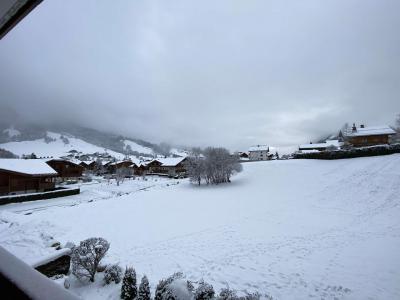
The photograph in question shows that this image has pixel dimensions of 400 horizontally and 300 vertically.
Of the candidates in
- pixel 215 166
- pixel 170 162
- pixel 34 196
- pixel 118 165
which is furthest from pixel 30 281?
pixel 118 165

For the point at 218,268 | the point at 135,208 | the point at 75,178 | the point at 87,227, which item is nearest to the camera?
the point at 218,268

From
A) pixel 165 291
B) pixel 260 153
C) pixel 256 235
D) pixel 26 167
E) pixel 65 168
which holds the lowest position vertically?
pixel 256 235

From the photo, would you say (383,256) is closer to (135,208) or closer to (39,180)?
(135,208)

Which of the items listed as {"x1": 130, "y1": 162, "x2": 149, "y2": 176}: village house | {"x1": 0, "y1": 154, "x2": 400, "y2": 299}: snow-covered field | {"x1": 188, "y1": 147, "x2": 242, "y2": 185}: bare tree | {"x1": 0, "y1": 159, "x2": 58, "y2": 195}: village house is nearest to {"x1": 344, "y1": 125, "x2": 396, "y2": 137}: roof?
{"x1": 0, "y1": 154, "x2": 400, "y2": 299}: snow-covered field

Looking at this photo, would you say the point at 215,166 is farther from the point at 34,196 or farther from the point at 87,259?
the point at 87,259

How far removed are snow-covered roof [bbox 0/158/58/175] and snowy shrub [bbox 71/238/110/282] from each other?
36.0 meters

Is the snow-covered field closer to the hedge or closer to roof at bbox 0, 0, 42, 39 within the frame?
the hedge

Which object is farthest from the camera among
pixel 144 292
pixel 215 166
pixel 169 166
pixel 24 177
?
pixel 169 166

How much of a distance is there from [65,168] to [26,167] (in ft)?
65.6

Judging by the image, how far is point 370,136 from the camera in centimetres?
5728

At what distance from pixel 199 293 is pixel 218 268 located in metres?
5.63

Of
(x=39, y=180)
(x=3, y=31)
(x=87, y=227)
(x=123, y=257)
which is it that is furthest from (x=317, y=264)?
(x=39, y=180)

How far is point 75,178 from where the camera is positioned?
60344 millimetres

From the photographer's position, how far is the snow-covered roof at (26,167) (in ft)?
120
